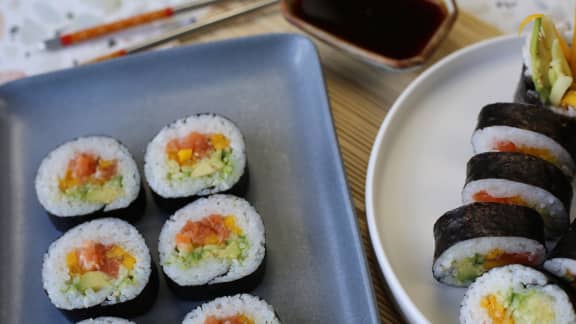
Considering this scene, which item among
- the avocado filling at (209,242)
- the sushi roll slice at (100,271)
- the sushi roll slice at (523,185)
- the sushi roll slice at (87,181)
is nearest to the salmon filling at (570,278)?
the sushi roll slice at (523,185)

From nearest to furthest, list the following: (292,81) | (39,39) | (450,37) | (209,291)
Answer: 1. (209,291)
2. (292,81)
3. (450,37)
4. (39,39)

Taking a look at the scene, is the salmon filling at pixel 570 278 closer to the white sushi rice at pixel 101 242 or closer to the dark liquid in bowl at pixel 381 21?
the dark liquid in bowl at pixel 381 21

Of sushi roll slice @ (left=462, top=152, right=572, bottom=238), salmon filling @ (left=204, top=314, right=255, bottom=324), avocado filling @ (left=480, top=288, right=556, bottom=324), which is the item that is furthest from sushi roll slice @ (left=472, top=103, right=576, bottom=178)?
salmon filling @ (left=204, top=314, right=255, bottom=324)

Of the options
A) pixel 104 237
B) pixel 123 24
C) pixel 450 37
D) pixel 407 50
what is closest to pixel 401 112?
pixel 407 50

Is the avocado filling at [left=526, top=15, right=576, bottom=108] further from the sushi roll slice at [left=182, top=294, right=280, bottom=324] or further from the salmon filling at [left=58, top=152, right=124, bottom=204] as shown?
the salmon filling at [left=58, top=152, right=124, bottom=204]

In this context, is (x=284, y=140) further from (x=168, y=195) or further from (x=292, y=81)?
(x=168, y=195)
